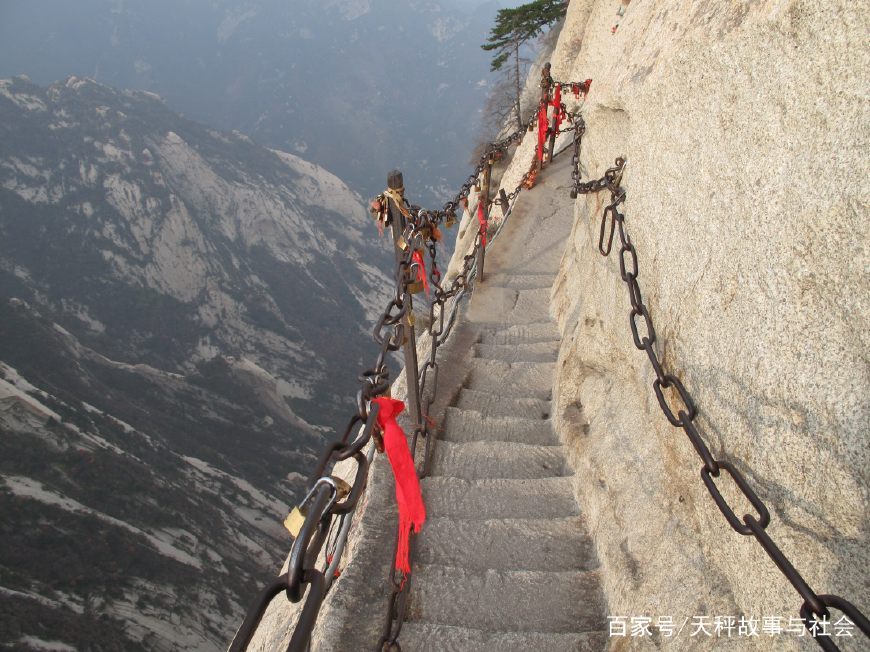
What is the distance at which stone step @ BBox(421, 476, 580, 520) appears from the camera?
3.34m

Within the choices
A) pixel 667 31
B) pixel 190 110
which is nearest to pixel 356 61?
pixel 190 110

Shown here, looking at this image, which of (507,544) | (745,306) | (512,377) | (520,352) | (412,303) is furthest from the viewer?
(520,352)

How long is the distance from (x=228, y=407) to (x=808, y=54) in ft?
115

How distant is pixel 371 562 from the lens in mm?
2975

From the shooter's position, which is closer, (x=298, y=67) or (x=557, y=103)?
(x=557, y=103)

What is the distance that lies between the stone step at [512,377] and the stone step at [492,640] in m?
2.49

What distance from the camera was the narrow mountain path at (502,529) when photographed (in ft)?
8.72

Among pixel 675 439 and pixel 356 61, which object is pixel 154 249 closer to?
pixel 675 439

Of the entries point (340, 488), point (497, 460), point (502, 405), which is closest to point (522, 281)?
point (502, 405)

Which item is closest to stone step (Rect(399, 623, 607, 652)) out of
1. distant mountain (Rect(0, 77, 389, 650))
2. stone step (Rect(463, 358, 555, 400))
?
stone step (Rect(463, 358, 555, 400))

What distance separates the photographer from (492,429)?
14.2 feet

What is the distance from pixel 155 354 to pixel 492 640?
4453 centimetres

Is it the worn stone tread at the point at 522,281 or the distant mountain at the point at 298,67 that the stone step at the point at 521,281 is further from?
the distant mountain at the point at 298,67

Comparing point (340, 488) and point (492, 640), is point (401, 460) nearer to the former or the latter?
point (340, 488)
